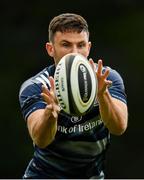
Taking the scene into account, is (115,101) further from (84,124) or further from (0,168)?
(0,168)

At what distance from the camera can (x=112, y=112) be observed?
27.9 feet

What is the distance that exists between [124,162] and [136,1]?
8.37 feet

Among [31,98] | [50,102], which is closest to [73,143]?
[31,98]

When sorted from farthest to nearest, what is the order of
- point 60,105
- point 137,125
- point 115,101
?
point 137,125
point 115,101
point 60,105

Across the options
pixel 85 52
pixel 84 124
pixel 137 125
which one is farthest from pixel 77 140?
pixel 137 125

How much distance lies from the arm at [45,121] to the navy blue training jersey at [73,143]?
0.34 m

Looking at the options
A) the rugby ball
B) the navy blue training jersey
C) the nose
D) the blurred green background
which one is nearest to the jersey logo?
the navy blue training jersey

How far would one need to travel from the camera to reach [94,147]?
29.8ft

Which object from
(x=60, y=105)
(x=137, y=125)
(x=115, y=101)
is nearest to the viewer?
(x=60, y=105)

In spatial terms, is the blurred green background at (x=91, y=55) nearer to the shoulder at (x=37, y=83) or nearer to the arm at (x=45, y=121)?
the shoulder at (x=37, y=83)

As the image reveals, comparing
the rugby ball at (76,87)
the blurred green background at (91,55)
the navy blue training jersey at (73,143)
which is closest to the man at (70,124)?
the navy blue training jersey at (73,143)

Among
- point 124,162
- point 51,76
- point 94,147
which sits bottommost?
point 124,162

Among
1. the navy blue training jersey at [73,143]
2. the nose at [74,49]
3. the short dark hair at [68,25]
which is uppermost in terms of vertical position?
the short dark hair at [68,25]

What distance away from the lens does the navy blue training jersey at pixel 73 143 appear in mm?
8945
